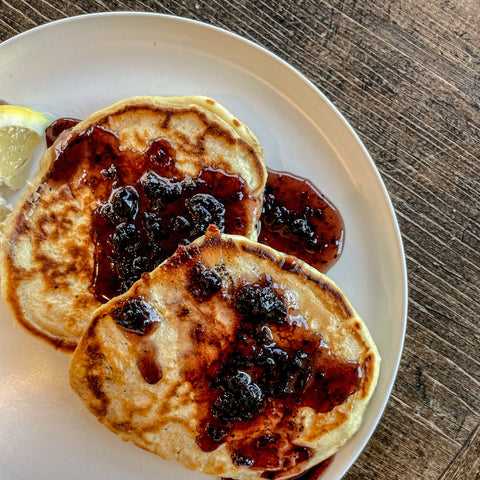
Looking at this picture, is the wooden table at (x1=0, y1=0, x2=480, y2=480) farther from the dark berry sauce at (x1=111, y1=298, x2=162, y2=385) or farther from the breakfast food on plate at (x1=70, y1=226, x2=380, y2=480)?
the dark berry sauce at (x1=111, y1=298, x2=162, y2=385)

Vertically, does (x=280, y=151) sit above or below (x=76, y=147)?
above

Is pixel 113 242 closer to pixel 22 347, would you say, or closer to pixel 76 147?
pixel 76 147

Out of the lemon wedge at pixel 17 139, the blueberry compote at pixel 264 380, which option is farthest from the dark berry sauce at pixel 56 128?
the blueberry compote at pixel 264 380

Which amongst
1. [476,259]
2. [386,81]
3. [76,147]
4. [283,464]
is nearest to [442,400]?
[476,259]

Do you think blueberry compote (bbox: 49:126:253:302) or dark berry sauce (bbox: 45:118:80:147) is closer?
blueberry compote (bbox: 49:126:253:302)

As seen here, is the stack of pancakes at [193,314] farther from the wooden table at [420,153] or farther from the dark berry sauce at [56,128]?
the wooden table at [420,153]

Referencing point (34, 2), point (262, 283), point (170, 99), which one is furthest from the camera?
point (34, 2)

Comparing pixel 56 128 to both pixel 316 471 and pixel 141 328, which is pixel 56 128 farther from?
pixel 316 471

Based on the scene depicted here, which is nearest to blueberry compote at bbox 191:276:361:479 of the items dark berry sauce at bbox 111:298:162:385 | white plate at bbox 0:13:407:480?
dark berry sauce at bbox 111:298:162:385
